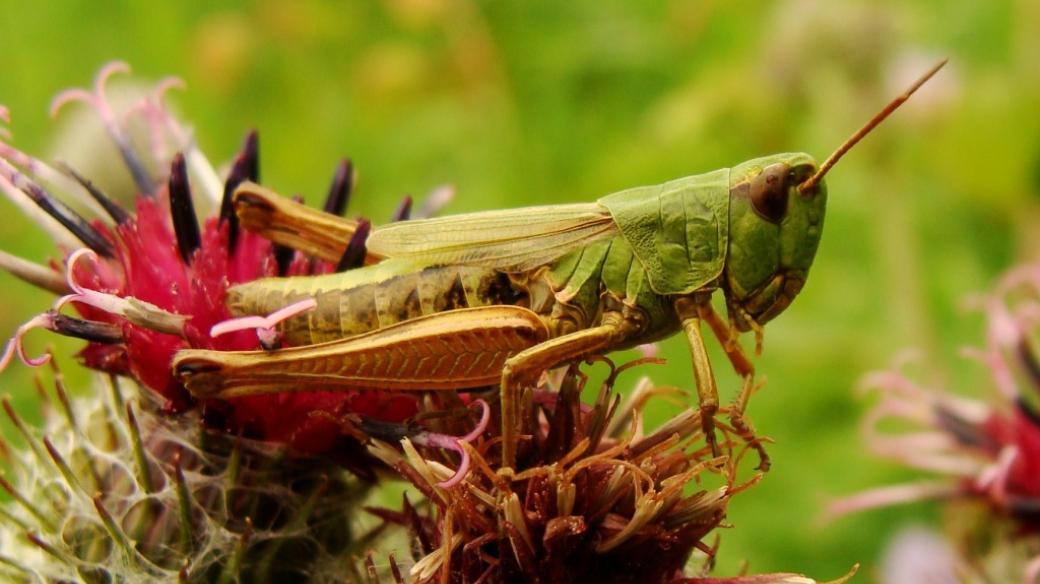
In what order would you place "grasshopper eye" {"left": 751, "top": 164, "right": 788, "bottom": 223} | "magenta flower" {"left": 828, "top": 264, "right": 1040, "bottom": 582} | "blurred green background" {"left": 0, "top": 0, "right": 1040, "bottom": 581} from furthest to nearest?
"blurred green background" {"left": 0, "top": 0, "right": 1040, "bottom": 581}
"magenta flower" {"left": 828, "top": 264, "right": 1040, "bottom": 582}
"grasshopper eye" {"left": 751, "top": 164, "right": 788, "bottom": 223}

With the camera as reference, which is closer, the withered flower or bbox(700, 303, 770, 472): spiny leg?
the withered flower

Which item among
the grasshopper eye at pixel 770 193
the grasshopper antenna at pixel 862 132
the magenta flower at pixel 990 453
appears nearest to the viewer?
the grasshopper antenna at pixel 862 132

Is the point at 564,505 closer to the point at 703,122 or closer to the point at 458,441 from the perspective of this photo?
the point at 458,441

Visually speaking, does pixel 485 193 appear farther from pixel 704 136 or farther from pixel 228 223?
pixel 228 223

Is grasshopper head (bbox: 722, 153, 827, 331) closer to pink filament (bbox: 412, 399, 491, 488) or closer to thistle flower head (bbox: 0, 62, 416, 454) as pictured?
pink filament (bbox: 412, 399, 491, 488)

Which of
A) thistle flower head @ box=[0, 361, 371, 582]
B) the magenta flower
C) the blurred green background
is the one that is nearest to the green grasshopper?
thistle flower head @ box=[0, 361, 371, 582]

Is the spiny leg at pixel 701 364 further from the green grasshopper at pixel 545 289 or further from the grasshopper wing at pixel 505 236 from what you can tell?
the grasshopper wing at pixel 505 236

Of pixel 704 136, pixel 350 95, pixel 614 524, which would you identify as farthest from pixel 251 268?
pixel 350 95

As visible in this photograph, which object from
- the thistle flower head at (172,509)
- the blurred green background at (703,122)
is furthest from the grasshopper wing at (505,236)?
the blurred green background at (703,122)

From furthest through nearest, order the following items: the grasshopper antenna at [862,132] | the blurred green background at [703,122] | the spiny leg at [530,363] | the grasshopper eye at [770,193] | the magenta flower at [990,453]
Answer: the blurred green background at [703,122] < the magenta flower at [990,453] < the grasshopper eye at [770,193] < the spiny leg at [530,363] < the grasshopper antenna at [862,132]
